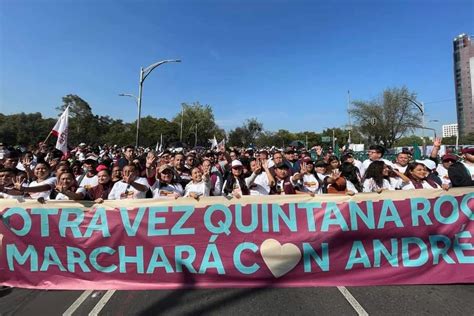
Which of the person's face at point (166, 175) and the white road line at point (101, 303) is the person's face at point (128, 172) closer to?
the person's face at point (166, 175)

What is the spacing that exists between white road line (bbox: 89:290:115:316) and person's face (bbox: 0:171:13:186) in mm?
2417

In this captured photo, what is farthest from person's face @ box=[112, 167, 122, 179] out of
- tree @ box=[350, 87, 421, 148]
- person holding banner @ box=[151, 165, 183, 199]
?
tree @ box=[350, 87, 421, 148]

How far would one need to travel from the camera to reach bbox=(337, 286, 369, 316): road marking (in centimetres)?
354

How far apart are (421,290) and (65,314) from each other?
155 inches

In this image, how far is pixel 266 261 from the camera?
410 centimetres

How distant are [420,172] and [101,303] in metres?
4.62

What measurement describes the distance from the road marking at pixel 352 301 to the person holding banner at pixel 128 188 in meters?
2.98

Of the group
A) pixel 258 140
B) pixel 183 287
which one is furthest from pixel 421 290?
pixel 258 140

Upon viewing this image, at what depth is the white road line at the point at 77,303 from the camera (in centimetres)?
364

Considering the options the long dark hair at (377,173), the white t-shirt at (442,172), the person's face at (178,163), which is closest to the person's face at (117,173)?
the person's face at (178,163)

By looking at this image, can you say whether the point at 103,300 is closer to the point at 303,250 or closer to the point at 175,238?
the point at 175,238

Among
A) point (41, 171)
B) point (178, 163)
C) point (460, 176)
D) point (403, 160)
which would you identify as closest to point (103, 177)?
point (41, 171)

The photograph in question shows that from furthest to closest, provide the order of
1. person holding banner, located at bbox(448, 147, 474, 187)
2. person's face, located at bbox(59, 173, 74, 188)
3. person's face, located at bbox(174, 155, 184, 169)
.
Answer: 1. person's face, located at bbox(174, 155, 184, 169)
2. person's face, located at bbox(59, 173, 74, 188)
3. person holding banner, located at bbox(448, 147, 474, 187)

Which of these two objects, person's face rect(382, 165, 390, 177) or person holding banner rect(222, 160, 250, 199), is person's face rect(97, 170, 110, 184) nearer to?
person holding banner rect(222, 160, 250, 199)
